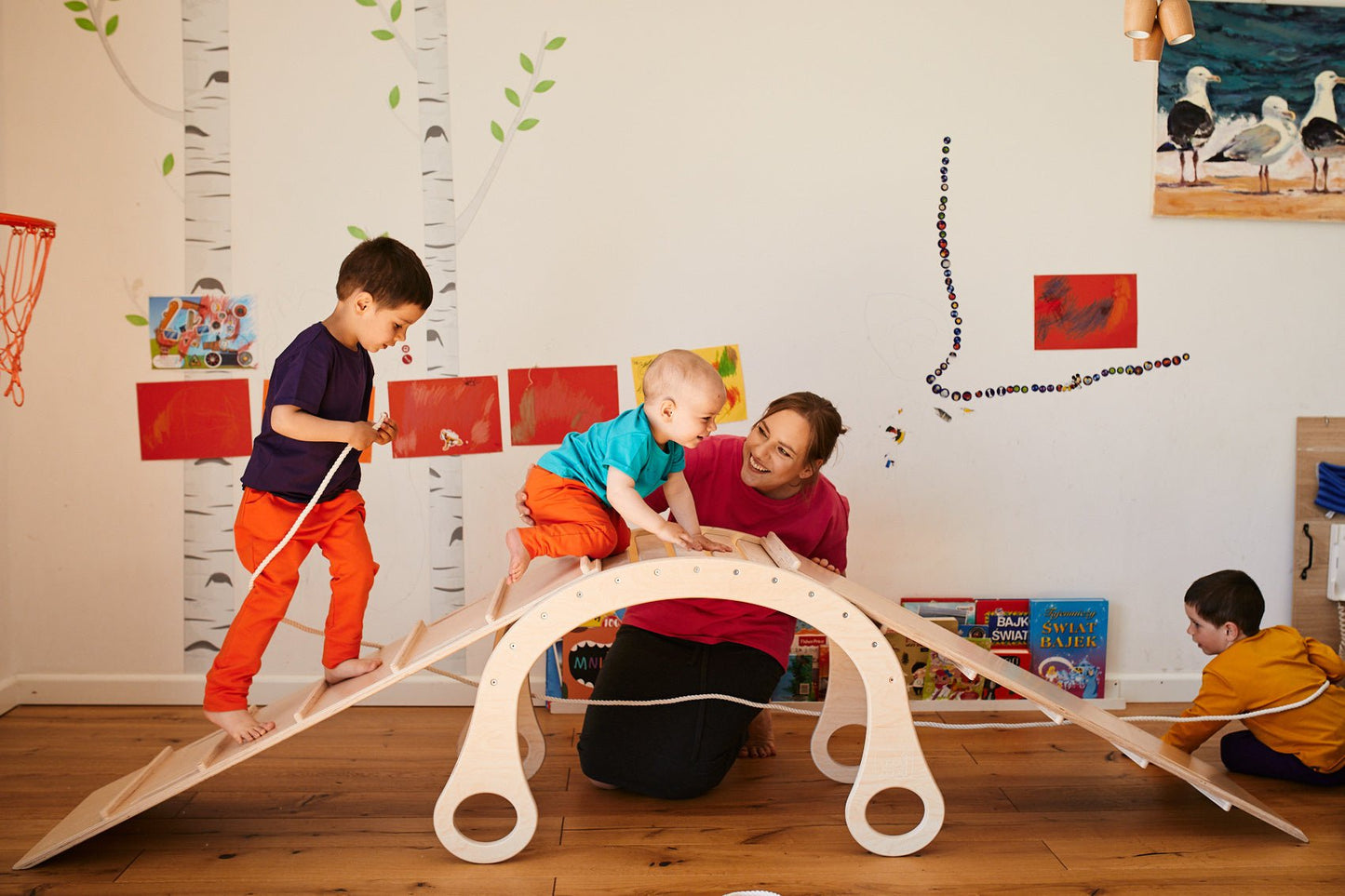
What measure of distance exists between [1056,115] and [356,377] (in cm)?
195

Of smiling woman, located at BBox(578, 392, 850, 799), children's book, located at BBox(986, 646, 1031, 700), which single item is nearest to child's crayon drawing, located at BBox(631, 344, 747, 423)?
smiling woman, located at BBox(578, 392, 850, 799)

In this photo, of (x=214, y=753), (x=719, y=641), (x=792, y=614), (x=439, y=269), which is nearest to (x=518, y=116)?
(x=439, y=269)

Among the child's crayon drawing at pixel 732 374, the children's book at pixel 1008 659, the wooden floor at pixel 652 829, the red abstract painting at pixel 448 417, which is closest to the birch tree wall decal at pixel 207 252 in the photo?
the wooden floor at pixel 652 829

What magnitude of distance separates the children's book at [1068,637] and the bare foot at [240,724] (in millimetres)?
1955

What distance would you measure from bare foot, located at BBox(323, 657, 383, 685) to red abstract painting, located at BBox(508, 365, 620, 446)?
80 cm

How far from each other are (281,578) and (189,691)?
3.05 feet

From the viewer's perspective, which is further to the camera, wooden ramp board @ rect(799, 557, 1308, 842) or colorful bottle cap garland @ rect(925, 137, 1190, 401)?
colorful bottle cap garland @ rect(925, 137, 1190, 401)

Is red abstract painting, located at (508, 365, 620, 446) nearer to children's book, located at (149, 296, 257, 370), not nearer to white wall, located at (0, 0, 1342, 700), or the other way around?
white wall, located at (0, 0, 1342, 700)

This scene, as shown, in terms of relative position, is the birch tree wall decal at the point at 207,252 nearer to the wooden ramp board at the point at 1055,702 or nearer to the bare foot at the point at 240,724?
the bare foot at the point at 240,724

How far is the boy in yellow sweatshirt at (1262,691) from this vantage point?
217 cm

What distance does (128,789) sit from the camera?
1879 mm

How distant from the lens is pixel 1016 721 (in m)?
2.71

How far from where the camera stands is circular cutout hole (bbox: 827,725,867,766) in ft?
7.66

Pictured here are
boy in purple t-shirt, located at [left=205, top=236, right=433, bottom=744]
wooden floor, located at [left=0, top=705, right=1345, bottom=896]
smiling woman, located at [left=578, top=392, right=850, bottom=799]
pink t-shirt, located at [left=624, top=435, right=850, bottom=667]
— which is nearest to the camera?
wooden floor, located at [left=0, top=705, right=1345, bottom=896]
